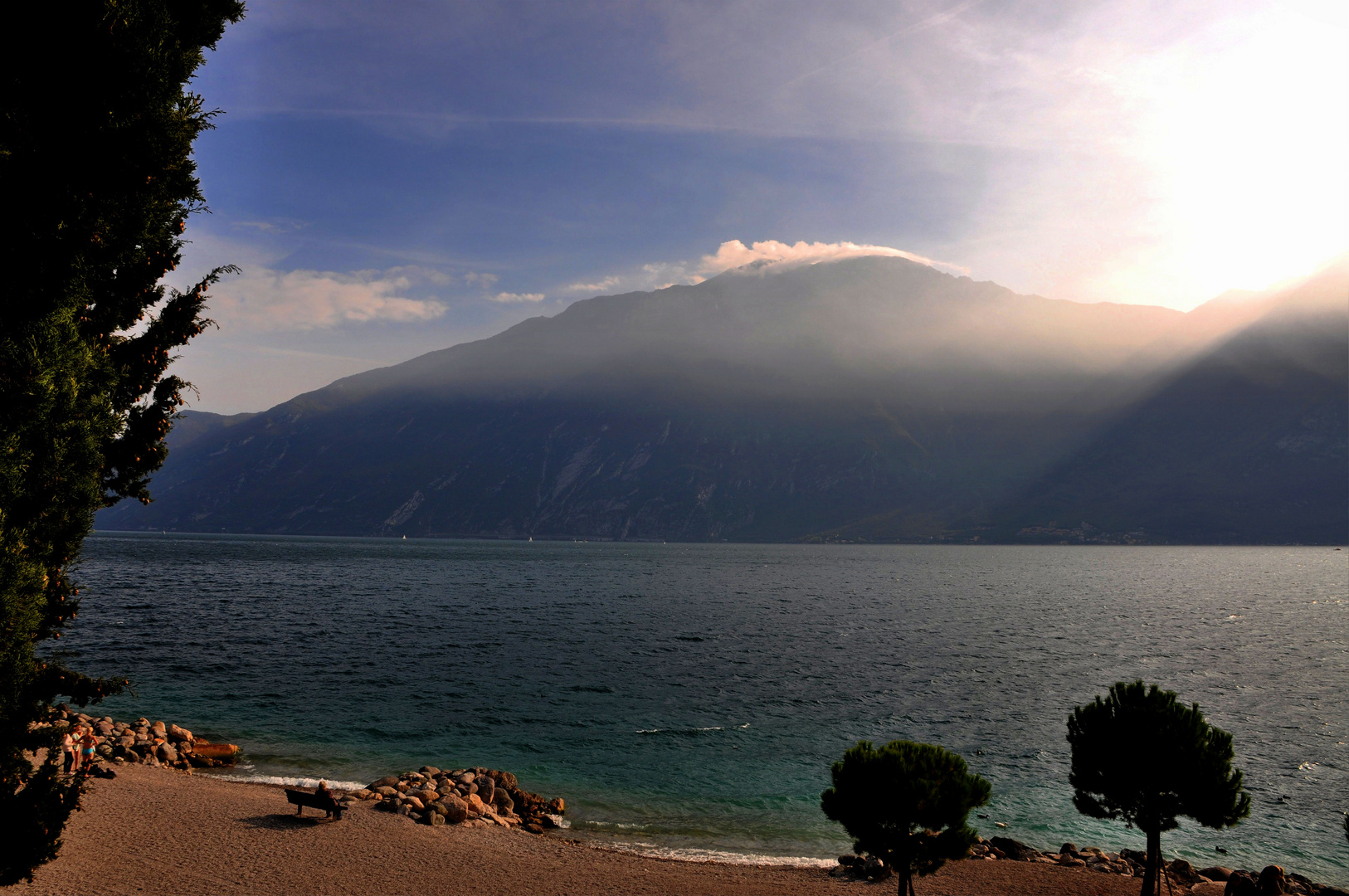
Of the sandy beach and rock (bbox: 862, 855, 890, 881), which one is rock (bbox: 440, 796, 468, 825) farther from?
rock (bbox: 862, 855, 890, 881)

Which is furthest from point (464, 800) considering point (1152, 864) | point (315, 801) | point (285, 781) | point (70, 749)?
point (1152, 864)

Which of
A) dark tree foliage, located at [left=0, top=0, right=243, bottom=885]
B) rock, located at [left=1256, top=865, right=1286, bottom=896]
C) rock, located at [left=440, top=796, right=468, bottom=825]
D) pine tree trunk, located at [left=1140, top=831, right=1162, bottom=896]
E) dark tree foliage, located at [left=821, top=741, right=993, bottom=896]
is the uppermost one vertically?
dark tree foliage, located at [left=0, top=0, right=243, bottom=885]

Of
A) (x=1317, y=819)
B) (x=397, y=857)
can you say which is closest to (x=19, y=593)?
→ (x=397, y=857)

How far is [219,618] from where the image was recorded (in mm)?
83688

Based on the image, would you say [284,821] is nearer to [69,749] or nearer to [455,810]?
[455,810]

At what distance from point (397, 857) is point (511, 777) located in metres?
9.45

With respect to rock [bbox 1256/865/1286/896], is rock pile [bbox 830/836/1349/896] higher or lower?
lower

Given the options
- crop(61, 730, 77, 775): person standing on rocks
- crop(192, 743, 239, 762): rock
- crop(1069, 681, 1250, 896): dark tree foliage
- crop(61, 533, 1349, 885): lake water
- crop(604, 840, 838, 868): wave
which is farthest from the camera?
crop(192, 743, 239, 762): rock

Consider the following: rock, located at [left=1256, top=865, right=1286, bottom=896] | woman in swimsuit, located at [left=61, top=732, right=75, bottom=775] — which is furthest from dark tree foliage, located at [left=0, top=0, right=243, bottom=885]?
rock, located at [left=1256, top=865, right=1286, bottom=896]

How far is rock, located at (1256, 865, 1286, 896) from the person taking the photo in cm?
Answer: 2084

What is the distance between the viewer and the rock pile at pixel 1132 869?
69.7ft

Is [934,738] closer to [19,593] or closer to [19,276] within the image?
[19,593]

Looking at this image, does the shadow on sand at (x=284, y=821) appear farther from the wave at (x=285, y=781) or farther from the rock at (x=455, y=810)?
the wave at (x=285, y=781)

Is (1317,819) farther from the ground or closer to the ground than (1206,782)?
closer to the ground
